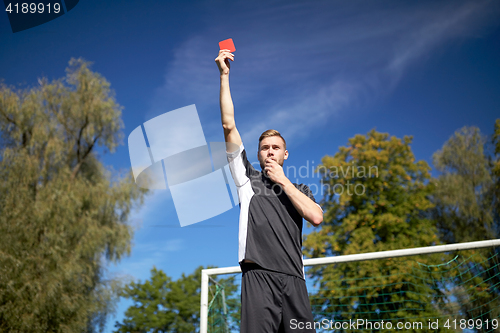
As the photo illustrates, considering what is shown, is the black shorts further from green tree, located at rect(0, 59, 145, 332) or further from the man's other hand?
green tree, located at rect(0, 59, 145, 332)

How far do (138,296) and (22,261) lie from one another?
21925 millimetres

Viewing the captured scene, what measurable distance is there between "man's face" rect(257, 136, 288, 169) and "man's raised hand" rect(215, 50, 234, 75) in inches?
19.0

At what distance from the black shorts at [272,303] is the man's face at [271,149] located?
25.8 inches

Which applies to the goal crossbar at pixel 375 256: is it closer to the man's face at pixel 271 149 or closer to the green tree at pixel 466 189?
the man's face at pixel 271 149

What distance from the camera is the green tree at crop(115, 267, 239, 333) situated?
93.2 feet

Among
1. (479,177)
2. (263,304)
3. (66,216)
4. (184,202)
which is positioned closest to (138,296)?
(66,216)

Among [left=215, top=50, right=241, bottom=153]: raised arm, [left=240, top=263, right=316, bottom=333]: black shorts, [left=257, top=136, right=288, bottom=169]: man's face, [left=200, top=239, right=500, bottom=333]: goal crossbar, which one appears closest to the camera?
[left=240, top=263, right=316, bottom=333]: black shorts

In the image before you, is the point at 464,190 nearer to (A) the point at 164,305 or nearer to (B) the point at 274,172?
(B) the point at 274,172

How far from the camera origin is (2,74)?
12852 millimetres

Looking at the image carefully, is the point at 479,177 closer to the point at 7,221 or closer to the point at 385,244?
the point at 385,244

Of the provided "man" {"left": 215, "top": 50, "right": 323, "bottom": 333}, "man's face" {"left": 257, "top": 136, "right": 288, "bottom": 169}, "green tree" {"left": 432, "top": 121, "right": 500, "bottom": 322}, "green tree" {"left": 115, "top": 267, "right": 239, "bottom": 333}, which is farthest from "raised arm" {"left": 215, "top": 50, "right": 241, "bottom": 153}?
"green tree" {"left": 115, "top": 267, "right": 239, "bottom": 333}

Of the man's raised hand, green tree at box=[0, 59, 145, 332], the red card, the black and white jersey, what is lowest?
the black and white jersey

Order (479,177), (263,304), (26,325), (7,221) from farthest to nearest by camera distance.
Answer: (479,177) → (7,221) → (26,325) → (263,304)

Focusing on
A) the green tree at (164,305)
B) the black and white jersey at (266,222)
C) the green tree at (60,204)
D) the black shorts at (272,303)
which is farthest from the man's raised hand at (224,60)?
the green tree at (164,305)
